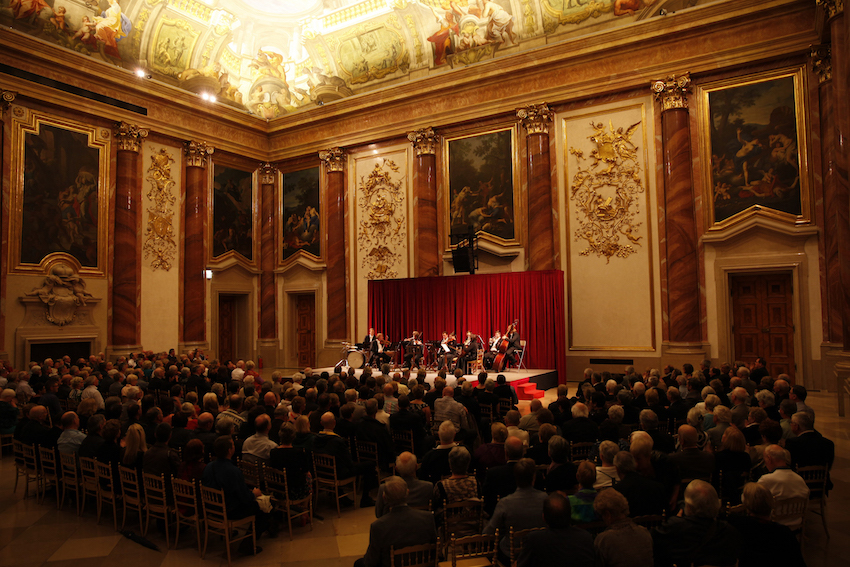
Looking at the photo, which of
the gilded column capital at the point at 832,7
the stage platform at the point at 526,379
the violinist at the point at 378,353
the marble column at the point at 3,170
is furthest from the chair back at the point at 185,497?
the gilded column capital at the point at 832,7

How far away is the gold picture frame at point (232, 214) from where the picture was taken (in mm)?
18297

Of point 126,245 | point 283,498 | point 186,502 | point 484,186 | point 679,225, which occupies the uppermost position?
point 484,186

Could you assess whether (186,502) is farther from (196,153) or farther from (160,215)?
(196,153)

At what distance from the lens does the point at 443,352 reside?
13711mm

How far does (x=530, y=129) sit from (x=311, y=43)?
8.23m

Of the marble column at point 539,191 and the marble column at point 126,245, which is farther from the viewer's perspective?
the marble column at point 126,245

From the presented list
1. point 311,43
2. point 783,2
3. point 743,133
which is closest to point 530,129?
point 743,133

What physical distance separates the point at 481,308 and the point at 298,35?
1105cm

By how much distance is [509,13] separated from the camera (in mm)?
15609

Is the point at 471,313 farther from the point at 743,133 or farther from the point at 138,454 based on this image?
the point at 138,454

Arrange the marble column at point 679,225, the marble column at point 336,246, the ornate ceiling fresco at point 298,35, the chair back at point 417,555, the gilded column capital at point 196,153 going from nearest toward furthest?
the chair back at point 417,555
the marble column at point 679,225
the ornate ceiling fresco at point 298,35
the gilded column capital at point 196,153
the marble column at point 336,246

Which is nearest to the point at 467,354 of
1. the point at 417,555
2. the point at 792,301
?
the point at 792,301

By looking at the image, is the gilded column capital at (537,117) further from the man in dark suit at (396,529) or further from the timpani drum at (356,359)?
the man in dark suit at (396,529)

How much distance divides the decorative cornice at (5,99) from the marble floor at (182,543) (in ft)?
37.2
